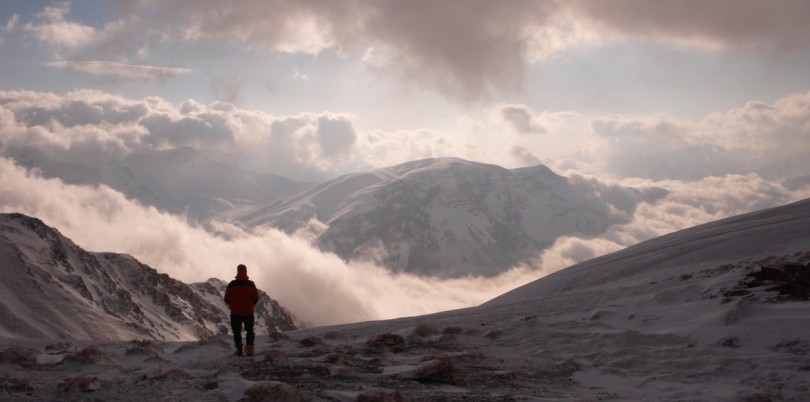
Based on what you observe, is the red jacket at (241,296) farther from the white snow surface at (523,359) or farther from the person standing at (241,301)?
the white snow surface at (523,359)

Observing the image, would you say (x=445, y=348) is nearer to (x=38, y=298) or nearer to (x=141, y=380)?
(x=141, y=380)

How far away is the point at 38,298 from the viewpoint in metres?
37.2

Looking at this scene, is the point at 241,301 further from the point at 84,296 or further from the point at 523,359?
the point at 84,296

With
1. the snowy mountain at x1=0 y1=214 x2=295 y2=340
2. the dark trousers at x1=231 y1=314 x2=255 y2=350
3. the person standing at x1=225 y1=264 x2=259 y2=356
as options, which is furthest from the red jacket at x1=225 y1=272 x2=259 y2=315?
the snowy mountain at x1=0 y1=214 x2=295 y2=340

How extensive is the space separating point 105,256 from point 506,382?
222ft

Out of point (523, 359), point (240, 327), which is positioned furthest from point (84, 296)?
point (523, 359)

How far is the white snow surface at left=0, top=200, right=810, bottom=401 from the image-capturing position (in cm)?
976

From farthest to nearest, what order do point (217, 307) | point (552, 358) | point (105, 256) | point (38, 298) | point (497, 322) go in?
point (217, 307), point (105, 256), point (38, 298), point (497, 322), point (552, 358)

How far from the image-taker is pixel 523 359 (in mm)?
13344

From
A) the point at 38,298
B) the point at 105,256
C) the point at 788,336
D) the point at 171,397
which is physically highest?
the point at 105,256

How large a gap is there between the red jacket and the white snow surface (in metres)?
1.15

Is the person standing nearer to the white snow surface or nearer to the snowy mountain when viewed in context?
the white snow surface

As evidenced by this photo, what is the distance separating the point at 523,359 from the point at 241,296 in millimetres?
6783

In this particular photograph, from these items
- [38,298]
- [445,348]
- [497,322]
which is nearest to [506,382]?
[445,348]
